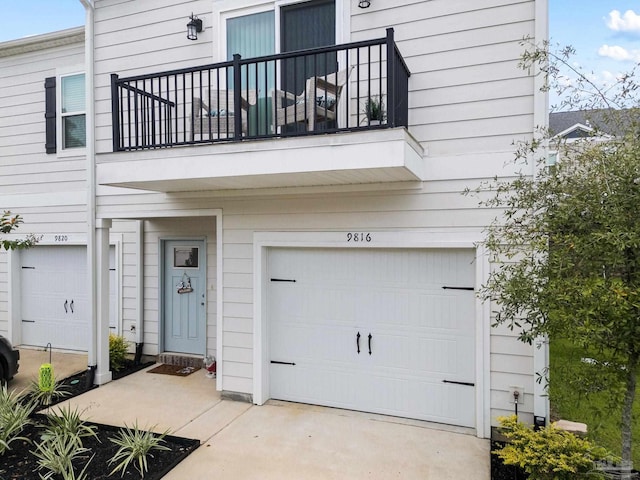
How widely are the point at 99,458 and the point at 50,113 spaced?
6.07 m

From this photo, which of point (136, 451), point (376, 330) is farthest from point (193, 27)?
point (136, 451)

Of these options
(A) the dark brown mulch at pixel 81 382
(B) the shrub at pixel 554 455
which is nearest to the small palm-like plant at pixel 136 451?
(A) the dark brown mulch at pixel 81 382

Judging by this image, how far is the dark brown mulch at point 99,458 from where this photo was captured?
3.76m

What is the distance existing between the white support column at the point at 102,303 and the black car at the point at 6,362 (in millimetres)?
1125

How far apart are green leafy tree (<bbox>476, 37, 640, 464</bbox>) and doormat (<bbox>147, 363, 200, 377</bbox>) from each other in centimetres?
513

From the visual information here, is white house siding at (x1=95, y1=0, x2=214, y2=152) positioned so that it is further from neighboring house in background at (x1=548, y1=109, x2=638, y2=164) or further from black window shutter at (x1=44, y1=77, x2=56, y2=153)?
neighboring house in background at (x1=548, y1=109, x2=638, y2=164)

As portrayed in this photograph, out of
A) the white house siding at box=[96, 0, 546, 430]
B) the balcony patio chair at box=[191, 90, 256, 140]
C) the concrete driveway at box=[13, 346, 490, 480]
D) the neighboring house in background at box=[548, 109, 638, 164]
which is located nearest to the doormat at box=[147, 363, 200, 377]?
the concrete driveway at box=[13, 346, 490, 480]

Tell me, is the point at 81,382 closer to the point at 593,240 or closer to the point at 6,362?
the point at 6,362

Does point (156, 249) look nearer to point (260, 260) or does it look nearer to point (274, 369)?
point (260, 260)

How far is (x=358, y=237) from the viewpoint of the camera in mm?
5031

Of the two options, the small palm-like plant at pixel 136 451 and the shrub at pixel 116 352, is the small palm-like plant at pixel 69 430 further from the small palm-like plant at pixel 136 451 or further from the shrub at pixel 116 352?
the shrub at pixel 116 352

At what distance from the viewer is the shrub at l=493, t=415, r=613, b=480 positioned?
3.23 metres

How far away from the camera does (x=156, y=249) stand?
7.10 meters

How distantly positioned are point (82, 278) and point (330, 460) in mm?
5905
